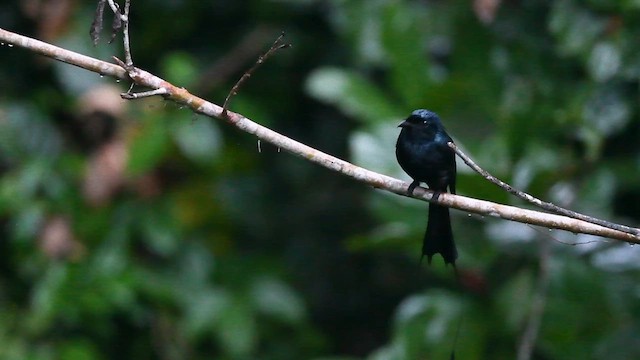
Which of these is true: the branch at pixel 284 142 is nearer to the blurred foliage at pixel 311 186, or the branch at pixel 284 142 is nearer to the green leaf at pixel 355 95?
the blurred foliage at pixel 311 186

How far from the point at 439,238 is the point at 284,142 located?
0.96m

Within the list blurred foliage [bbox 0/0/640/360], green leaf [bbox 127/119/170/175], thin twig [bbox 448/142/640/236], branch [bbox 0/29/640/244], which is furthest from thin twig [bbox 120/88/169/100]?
green leaf [bbox 127/119/170/175]

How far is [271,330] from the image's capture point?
20.9ft

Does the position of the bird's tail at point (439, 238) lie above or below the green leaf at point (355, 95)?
below

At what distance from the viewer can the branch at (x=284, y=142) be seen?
3.00m

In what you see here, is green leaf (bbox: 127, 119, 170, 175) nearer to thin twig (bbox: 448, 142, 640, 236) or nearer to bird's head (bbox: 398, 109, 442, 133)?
bird's head (bbox: 398, 109, 442, 133)

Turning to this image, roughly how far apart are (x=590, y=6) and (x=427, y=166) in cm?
113

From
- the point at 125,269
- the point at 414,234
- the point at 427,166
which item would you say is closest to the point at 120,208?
the point at 125,269

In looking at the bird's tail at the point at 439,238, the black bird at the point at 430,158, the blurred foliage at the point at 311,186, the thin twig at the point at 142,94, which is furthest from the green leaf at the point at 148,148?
the thin twig at the point at 142,94

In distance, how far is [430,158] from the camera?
3918 millimetres

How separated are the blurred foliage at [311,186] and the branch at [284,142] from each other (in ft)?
3.71

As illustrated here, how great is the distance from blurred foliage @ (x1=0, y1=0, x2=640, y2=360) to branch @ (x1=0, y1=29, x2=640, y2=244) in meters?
1.13

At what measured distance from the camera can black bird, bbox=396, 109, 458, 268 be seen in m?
3.88

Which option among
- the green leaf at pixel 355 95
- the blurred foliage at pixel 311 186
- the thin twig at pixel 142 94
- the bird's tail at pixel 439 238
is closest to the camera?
the thin twig at pixel 142 94
